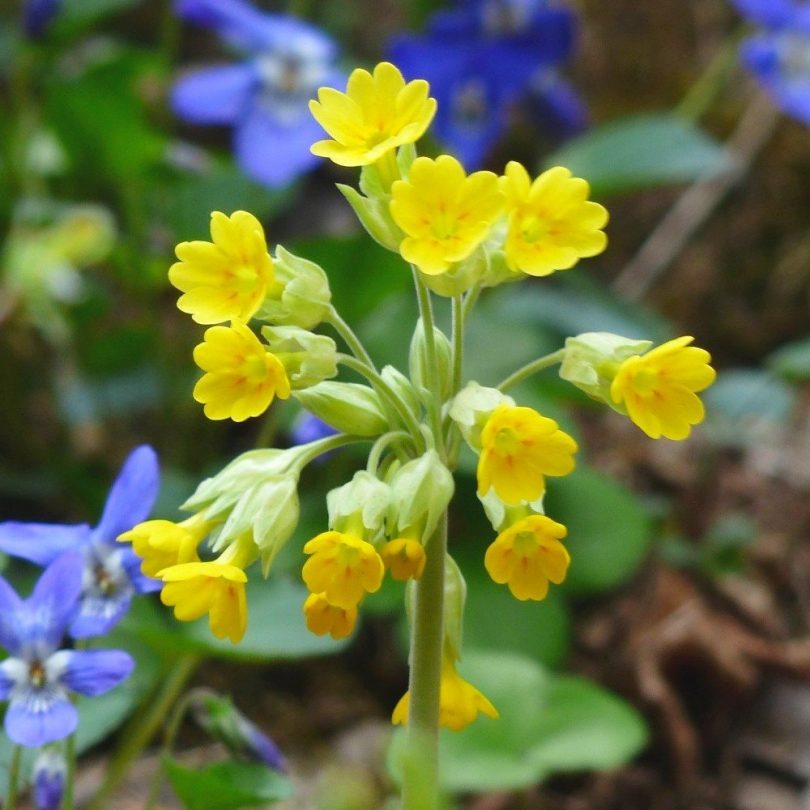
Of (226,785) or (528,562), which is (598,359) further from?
(226,785)

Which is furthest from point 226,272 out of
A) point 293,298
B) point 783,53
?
point 783,53

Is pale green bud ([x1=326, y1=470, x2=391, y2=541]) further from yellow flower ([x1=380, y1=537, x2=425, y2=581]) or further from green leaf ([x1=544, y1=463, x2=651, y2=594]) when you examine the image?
green leaf ([x1=544, y1=463, x2=651, y2=594])

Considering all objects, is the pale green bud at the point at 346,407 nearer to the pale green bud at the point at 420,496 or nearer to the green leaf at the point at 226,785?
the pale green bud at the point at 420,496

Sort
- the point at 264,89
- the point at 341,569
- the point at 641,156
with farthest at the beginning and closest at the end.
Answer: the point at 264,89 < the point at 641,156 < the point at 341,569

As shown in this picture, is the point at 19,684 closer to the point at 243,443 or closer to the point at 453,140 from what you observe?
the point at 243,443

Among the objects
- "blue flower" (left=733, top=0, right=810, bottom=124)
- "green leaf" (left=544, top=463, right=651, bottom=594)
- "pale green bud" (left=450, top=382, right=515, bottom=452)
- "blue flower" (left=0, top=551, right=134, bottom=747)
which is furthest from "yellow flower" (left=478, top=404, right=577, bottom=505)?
"blue flower" (left=733, top=0, right=810, bottom=124)

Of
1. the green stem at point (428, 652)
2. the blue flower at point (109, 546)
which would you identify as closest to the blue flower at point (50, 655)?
the blue flower at point (109, 546)
